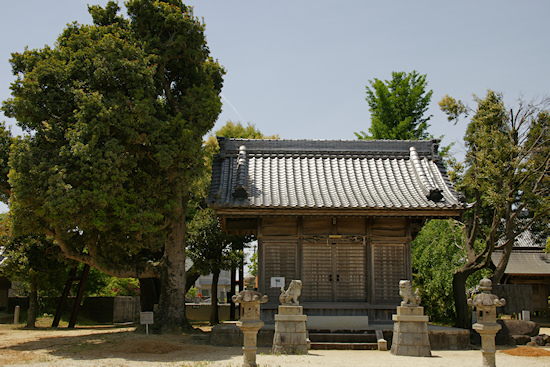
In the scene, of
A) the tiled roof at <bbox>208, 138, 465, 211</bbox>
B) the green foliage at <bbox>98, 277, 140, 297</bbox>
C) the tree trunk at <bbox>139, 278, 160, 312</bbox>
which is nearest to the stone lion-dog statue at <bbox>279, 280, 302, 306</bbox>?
the tiled roof at <bbox>208, 138, 465, 211</bbox>

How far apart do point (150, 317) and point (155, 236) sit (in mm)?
2431

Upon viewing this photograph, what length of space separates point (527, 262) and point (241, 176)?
1931 centimetres

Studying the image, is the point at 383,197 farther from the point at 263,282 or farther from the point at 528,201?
the point at 528,201

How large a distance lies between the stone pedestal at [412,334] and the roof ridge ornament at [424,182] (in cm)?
432

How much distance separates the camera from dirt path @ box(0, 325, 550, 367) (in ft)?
33.1

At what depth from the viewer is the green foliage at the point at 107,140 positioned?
41.9 feet

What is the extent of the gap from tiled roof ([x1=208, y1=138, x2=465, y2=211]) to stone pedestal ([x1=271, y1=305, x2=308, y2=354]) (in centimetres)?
346

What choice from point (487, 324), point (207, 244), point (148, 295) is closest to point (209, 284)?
point (207, 244)

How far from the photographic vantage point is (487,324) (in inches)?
362

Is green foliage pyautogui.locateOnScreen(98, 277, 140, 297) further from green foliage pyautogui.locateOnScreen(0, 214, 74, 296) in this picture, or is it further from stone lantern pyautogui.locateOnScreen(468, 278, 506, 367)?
stone lantern pyautogui.locateOnScreen(468, 278, 506, 367)

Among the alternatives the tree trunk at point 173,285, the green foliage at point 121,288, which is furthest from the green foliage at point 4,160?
Answer: the green foliage at point 121,288

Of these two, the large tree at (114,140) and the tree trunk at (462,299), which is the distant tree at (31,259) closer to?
the large tree at (114,140)

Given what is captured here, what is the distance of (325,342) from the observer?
1317cm

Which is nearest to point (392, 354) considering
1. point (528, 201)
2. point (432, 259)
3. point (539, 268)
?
point (528, 201)
